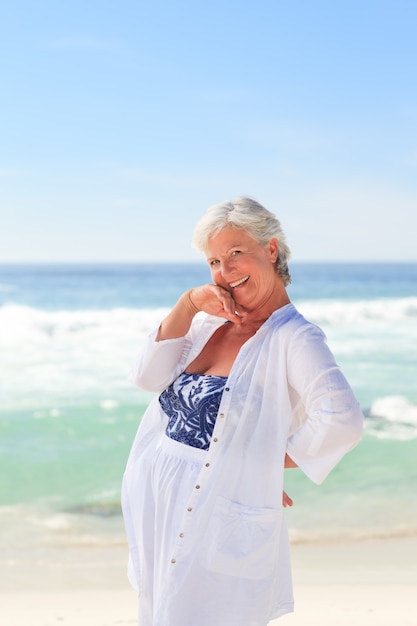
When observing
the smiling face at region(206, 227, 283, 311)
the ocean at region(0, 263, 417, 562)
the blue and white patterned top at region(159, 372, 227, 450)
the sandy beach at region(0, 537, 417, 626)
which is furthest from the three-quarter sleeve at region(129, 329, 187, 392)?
the ocean at region(0, 263, 417, 562)

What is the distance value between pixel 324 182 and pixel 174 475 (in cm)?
4854

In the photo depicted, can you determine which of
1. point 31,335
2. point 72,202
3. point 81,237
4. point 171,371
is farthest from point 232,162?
point 171,371

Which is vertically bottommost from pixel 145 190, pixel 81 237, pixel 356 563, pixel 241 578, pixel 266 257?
pixel 81 237

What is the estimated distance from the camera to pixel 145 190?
51188 millimetres

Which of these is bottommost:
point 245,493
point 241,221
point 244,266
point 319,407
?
point 245,493

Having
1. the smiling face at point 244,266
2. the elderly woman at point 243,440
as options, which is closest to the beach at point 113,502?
the elderly woman at point 243,440

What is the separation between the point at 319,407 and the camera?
7.66 feet

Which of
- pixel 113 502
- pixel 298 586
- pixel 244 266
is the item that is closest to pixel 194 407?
pixel 244 266

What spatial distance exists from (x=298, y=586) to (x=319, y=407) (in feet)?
9.38

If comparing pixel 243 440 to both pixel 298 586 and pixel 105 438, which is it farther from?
pixel 105 438

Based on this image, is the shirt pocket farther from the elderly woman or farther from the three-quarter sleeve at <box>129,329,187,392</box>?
the three-quarter sleeve at <box>129,329,187,392</box>

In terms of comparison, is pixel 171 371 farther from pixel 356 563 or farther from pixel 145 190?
pixel 145 190

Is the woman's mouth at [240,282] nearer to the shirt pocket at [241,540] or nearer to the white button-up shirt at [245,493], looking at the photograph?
the white button-up shirt at [245,493]

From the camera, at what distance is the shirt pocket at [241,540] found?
2430 mm
